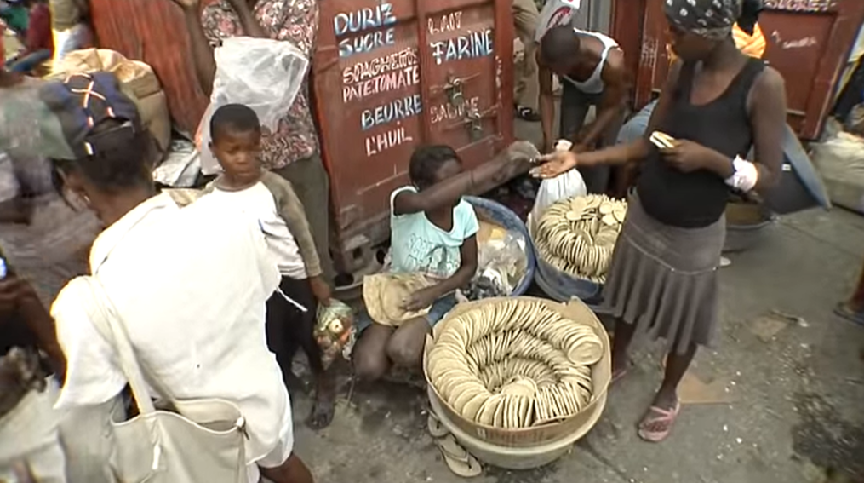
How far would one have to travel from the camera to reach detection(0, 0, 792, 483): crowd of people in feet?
5.36

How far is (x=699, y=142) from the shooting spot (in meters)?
2.41

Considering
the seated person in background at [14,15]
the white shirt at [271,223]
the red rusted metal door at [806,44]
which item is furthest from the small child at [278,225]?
the seated person in background at [14,15]

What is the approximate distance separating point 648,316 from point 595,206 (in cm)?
99

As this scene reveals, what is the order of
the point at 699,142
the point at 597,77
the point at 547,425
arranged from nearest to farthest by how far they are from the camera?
the point at 699,142
the point at 547,425
the point at 597,77

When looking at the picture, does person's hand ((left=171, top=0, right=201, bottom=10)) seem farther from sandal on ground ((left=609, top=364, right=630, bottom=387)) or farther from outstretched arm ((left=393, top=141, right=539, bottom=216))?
sandal on ground ((left=609, top=364, right=630, bottom=387))

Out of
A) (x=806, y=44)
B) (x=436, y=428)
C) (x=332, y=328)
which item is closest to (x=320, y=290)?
(x=332, y=328)

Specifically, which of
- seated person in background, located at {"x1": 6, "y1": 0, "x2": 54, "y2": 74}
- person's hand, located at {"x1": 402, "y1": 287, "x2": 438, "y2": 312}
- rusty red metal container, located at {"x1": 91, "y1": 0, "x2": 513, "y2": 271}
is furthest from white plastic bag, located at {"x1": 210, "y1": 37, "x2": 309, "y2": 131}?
seated person in background, located at {"x1": 6, "y1": 0, "x2": 54, "y2": 74}

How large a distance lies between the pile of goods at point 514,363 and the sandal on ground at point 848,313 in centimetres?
153

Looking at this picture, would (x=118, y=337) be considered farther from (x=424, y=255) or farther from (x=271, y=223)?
(x=424, y=255)

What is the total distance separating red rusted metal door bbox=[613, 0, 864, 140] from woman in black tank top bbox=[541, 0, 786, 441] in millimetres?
2305

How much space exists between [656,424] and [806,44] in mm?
2744

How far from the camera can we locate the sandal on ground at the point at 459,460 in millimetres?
2875

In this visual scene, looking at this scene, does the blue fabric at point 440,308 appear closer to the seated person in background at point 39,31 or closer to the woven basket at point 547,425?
the woven basket at point 547,425

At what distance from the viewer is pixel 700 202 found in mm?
2512
